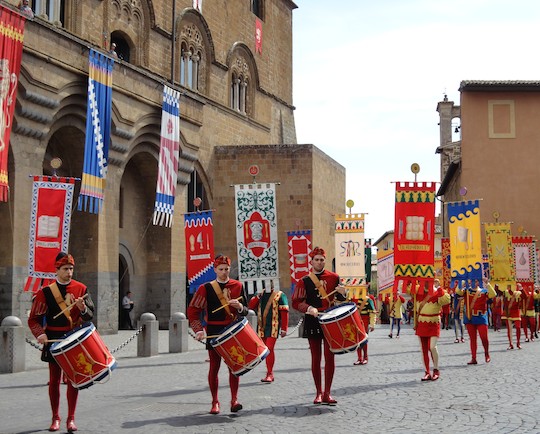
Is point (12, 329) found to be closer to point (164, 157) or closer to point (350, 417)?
point (350, 417)

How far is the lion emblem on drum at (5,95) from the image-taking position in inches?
756

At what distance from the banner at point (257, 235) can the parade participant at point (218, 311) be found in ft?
27.2

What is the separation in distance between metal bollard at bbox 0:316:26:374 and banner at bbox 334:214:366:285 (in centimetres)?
1161

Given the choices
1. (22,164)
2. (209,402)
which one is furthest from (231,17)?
(209,402)

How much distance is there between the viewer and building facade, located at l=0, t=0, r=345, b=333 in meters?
21.0

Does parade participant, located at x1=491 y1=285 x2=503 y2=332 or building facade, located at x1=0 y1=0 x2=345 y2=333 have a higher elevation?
building facade, located at x1=0 y1=0 x2=345 y2=333

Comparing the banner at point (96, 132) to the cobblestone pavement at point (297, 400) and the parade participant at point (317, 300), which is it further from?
the parade participant at point (317, 300)

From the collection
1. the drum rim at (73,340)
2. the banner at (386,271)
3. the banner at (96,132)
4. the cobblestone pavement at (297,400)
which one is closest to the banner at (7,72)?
the banner at (96,132)

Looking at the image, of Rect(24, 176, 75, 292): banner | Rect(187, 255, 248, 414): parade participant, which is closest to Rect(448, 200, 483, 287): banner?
Rect(24, 176, 75, 292): banner

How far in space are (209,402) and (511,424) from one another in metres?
3.93

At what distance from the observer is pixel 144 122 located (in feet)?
86.6

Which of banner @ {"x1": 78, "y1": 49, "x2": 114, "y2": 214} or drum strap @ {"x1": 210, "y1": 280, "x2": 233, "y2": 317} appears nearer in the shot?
drum strap @ {"x1": 210, "y1": 280, "x2": 233, "y2": 317}

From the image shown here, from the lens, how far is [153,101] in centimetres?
2664

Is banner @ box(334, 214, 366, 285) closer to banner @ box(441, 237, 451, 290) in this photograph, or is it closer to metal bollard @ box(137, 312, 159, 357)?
banner @ box(441, 237, 451, 290)
